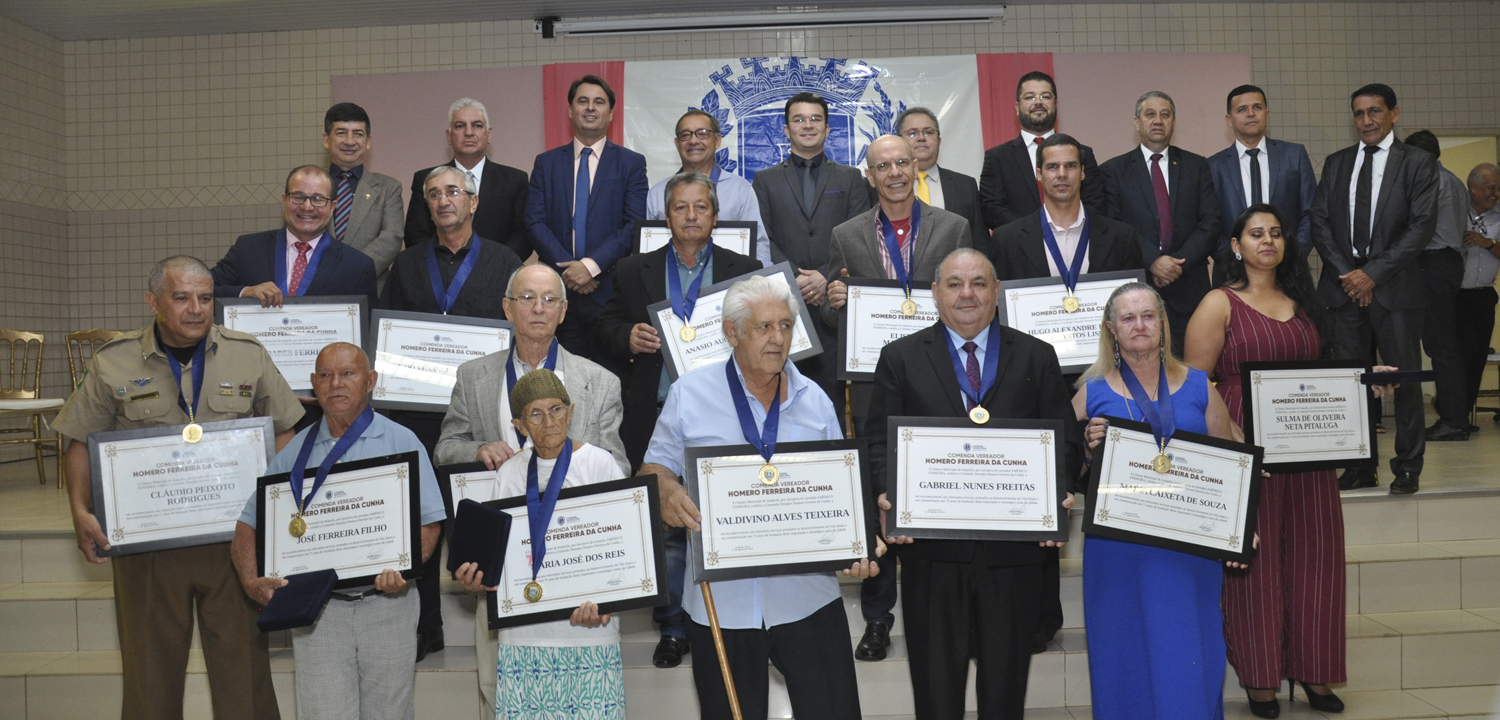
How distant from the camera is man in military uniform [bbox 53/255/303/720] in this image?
3.24 m

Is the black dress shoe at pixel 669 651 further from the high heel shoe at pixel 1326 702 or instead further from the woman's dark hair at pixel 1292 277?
the woman's dark hair at pixel 1292 277

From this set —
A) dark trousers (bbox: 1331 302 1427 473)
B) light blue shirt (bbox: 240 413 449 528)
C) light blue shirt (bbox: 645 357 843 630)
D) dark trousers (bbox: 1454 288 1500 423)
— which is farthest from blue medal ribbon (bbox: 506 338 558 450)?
dark trousers (bbox: 1454 288 1500 423)

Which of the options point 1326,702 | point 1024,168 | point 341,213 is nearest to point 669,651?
point 1326,702

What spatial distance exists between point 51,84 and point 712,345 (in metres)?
7.63

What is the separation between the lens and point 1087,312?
387 cm

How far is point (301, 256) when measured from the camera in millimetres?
4203

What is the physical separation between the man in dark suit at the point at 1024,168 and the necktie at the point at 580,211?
2008mm

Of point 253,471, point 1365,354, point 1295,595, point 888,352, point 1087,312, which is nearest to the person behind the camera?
point 888,352

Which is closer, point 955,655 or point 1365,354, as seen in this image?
point 955,655

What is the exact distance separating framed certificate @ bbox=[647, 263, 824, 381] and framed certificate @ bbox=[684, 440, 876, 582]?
3.17 feet

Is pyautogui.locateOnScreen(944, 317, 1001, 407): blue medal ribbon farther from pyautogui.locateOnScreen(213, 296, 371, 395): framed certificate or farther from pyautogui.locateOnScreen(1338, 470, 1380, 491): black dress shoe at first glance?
pyautogui.locateOnScreen(1338, 470, 1380, 491): black dress shoe

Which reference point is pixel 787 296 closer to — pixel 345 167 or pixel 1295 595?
pixel 1295 595

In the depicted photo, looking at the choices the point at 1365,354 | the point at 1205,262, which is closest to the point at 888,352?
the point at 1205,262

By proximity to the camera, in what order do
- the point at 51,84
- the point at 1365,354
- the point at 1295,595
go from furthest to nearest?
the point at 51,84
the point at 1365,354
the point at 1295,595
